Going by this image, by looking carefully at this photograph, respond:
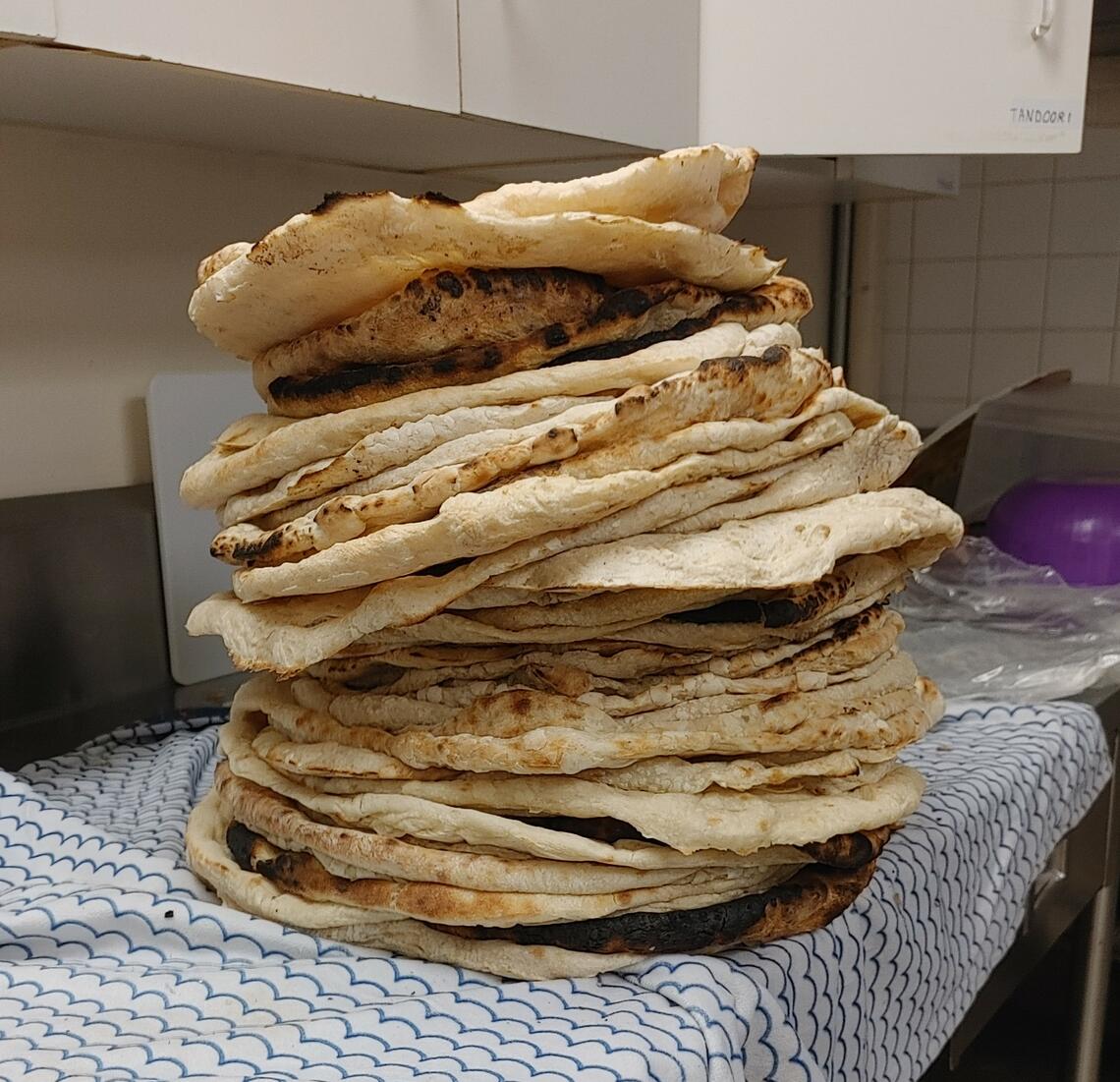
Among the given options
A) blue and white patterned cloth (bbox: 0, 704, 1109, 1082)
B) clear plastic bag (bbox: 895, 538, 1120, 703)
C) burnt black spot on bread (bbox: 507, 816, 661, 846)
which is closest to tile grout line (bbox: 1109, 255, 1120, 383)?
clear plastic bag (bbox: 895, 538, 1120, 703)

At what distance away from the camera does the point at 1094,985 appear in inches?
49.0

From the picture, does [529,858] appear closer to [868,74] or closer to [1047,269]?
[868,74]

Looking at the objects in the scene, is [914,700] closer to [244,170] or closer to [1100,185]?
[244,170]

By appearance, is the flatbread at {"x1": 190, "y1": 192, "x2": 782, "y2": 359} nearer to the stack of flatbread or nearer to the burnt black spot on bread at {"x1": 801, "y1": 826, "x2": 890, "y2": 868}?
the stack of flatbread

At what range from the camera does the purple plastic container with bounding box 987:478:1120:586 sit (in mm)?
1437

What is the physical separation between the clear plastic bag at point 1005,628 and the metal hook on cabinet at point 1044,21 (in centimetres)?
63

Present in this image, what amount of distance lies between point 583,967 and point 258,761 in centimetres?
21

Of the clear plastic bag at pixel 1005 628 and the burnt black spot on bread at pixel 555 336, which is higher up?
the burnt black spot on bread at pixel 555 336

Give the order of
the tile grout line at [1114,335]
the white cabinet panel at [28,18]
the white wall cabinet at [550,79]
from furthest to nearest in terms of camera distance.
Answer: the tile grout line at [1114,335]
the white wall cabinet at [550,79]
the white cabinet panel at [28,18]

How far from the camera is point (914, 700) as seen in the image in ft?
1.96

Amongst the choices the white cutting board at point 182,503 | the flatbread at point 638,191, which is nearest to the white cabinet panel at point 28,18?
the flatbread at point 638,191

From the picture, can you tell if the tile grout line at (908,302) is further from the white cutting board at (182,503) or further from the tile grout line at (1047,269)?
the white cutting board at (182,503)

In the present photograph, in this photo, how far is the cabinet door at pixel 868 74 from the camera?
113 cm

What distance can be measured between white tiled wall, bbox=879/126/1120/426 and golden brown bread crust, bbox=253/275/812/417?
1.58m
